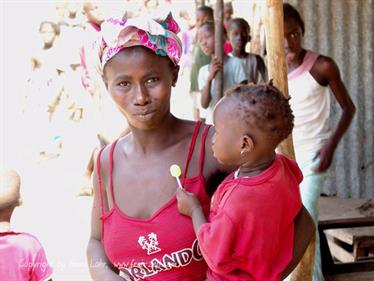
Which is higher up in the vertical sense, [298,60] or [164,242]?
[298,60]

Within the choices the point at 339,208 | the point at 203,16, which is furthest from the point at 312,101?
the point at 203,16

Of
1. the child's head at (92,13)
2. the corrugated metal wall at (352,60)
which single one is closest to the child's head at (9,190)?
the child's head at (92,13)

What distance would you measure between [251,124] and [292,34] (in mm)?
2127

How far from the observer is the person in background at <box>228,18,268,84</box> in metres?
5.65

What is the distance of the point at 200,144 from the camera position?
1805mm

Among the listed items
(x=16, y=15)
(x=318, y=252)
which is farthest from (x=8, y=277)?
(x=16, y=15)

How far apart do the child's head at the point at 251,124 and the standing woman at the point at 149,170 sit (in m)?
0.14

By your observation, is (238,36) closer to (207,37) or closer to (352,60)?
(207,37)

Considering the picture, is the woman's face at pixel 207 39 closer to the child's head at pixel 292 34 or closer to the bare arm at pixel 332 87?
the child's head at pixel 292 34

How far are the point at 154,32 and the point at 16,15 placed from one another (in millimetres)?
11861

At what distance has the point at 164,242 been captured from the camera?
1.72 m

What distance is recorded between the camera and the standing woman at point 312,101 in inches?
138

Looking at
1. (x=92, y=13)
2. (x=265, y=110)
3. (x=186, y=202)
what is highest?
(x=92, y=13)

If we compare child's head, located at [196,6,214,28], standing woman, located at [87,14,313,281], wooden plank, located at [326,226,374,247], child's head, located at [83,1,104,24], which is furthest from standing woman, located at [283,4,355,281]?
child's head, located at [196,6,214,28]
